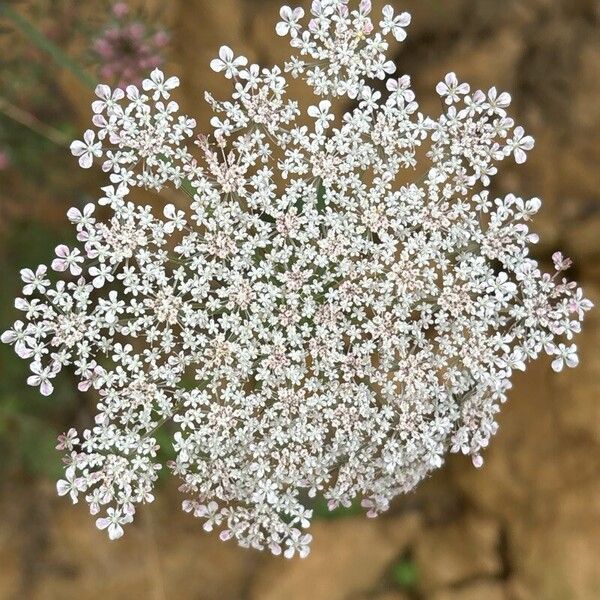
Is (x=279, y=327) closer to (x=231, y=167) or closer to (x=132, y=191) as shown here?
(x=231, y=167)

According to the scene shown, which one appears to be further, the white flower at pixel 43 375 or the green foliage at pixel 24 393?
the green foliage at pixel 24 393

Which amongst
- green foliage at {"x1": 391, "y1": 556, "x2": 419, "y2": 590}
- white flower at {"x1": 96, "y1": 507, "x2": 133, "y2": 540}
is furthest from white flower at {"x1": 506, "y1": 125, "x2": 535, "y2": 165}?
green foliage at {"x1": 391, "y1": 556, "x2": 419, "y2": 590}

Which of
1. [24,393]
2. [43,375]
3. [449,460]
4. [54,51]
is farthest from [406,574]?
[54,51]

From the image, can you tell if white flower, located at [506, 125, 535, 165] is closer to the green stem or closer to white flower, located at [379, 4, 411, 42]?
white flower, located at [379, 4, 411, 42]

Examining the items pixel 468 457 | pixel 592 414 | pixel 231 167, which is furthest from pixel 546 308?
pixel 468 457

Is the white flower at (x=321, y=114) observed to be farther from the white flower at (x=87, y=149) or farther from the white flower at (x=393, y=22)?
the white flower at (x=87, y=149)

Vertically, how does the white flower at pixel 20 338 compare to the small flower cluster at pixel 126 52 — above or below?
below

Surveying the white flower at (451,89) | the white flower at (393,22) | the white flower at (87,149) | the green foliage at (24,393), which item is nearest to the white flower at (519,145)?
the white flower at (451,89)
